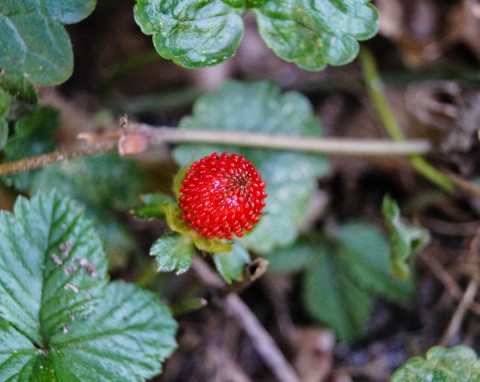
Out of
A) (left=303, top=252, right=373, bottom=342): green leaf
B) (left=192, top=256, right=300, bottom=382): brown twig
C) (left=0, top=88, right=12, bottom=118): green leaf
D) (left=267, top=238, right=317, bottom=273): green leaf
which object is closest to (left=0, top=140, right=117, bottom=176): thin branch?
(left=0, top=88, right=12, bottom=118): green leaf

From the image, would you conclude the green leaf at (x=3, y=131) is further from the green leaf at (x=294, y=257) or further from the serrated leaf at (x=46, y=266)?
the green leaf at (x=294, y=257)

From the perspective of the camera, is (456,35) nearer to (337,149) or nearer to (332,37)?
(337,149)

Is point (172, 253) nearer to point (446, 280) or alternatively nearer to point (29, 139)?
point (29, 139)

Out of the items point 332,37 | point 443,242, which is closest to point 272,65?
point 443,242

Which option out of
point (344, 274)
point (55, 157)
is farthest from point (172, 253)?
point (344, 274)

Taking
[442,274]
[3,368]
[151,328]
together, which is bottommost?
[442,274]

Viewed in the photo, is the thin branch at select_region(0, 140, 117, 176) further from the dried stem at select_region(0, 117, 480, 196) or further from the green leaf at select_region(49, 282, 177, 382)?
the green leaf at select_region(49, 282, 177, 382)

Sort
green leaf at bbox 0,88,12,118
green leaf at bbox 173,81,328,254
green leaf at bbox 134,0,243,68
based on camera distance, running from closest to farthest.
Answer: green leaf at bbox 134,0,243,68 < green leaf at bbox 0,88,12,118 < green leaf at bbox 173,81,328,254
